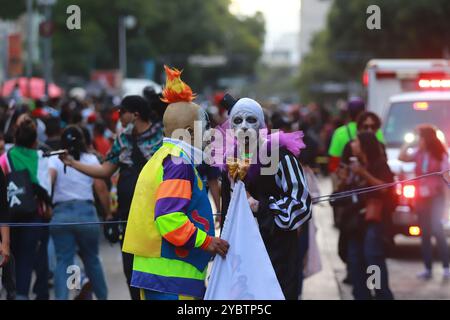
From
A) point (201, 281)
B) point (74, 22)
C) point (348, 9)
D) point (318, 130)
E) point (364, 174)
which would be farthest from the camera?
point (348, 9)

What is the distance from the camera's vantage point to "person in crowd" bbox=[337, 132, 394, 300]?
9414mm

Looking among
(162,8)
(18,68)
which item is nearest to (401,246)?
(18,68)

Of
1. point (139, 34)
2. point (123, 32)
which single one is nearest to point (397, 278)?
point (123, 32)

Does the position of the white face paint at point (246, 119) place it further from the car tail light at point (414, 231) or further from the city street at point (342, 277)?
the car tail light at point (414, 231)

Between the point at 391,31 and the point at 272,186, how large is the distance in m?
41.7

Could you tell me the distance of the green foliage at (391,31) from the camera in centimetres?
4282

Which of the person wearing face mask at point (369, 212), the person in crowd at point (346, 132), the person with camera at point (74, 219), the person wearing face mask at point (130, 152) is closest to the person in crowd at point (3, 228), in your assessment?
the person wearing face mask at point (130, 152)

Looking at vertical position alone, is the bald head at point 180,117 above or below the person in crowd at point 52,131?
above

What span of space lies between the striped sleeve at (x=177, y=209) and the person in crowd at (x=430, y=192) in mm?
6276

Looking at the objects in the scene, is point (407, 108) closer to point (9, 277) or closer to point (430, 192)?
point (430, 192)
